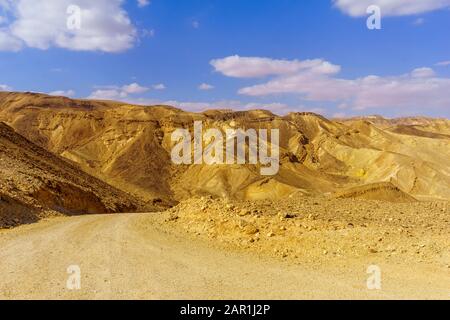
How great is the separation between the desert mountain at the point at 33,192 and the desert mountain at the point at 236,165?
17906 mm

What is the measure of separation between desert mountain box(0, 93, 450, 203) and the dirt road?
3910 centimetres

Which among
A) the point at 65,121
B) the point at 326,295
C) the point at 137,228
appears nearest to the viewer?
the point at 326,295

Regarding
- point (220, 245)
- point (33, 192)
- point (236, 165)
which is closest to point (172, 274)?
point (220, 245)

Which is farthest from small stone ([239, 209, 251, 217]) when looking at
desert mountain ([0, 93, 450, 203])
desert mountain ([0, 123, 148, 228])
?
desert mountain ([0, 93, 450, 203])

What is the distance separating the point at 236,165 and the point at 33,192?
42061mm

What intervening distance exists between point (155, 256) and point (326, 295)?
399 centimetres

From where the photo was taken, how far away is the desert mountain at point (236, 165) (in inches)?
2324

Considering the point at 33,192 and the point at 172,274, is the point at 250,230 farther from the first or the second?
the point at 33,192

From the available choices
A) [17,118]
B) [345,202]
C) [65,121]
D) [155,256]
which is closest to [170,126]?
[65,121]

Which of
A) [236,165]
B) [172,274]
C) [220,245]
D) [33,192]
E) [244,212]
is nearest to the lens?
[172,274]

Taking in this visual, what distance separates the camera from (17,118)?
91.4 metres

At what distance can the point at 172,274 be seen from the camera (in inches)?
350

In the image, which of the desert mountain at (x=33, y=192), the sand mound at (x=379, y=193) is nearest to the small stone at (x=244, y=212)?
the desert mountain at (x=33, y=192)

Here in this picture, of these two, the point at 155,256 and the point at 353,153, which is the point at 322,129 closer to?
the point at 353,153
